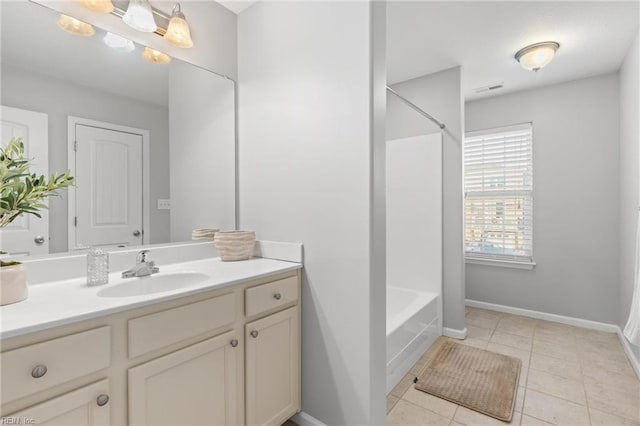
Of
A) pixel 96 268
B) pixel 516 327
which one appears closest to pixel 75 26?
pixel 96 268

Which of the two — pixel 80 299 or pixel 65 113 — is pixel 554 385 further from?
pixel 65 113

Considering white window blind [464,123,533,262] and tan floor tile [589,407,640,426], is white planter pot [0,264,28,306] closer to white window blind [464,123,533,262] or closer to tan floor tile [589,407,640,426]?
tan floor tile [589,407,640,426]

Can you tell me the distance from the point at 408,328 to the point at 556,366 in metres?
1.21

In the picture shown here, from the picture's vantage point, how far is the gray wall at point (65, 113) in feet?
4.20

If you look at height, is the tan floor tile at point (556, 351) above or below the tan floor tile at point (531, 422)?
above

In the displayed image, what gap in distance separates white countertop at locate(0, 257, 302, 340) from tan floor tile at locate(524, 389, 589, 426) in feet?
5.58

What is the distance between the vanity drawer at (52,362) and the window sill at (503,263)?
3767 mm

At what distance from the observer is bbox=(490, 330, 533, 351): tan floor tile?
105 inches

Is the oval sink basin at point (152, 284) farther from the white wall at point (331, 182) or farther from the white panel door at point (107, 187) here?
the white wall at point (331, 182)

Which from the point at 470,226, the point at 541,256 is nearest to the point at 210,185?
the point at 470,226

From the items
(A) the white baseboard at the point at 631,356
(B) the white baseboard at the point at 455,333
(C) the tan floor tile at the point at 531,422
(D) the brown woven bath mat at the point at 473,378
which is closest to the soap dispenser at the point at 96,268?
(D) the brown woven bath mat at the point at 473,378

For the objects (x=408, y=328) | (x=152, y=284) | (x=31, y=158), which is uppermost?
(x=31, y=158)

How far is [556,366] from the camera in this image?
2334 millimetres

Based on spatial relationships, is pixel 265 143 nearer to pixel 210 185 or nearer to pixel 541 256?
pixel 210 185
